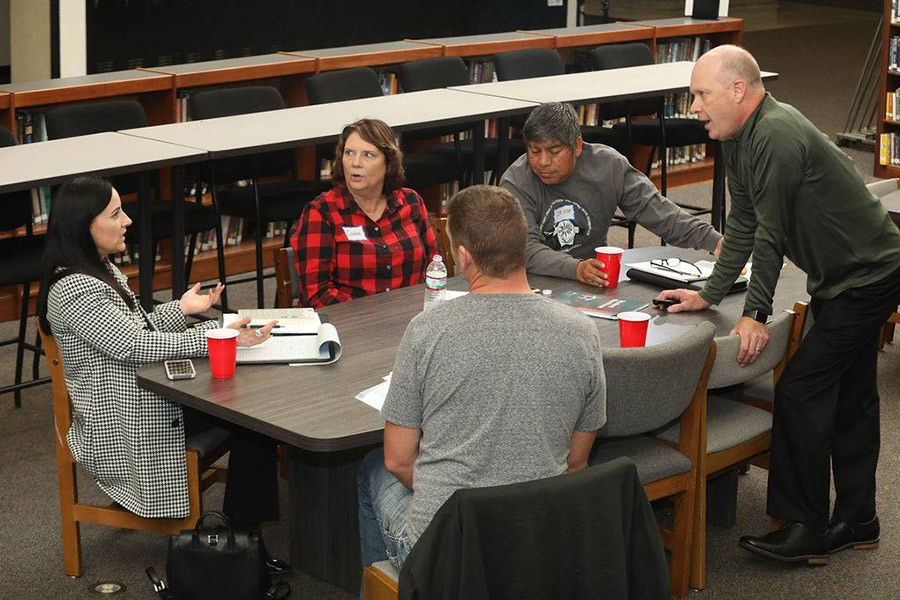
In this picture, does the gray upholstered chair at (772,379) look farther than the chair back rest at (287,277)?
No

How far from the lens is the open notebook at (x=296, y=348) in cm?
312

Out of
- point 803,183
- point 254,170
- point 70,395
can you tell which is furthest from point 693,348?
point 254,170

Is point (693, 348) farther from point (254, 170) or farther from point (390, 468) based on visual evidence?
point (254, 170)

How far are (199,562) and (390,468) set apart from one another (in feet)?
2.63

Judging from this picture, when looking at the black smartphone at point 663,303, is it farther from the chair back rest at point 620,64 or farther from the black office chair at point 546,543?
the chair back rest at point 620,64

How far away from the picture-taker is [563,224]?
4168 millimetres

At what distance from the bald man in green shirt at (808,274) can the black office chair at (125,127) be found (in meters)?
2.51

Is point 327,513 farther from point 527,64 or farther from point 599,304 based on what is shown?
point 527,64

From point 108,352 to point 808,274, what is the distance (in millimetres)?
1867

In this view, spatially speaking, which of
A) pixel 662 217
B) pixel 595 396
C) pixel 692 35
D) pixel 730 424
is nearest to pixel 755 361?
pixel 730 424

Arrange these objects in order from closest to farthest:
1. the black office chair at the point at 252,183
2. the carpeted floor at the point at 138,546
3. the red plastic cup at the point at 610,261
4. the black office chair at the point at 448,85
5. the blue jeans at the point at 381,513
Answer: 1. the blue jeans at the point at 381,513
2. the carpeted floor at the point at 138,546
3. the red plastic cup at the point at 610,261
4. the black office chair at the point at 252,183
5. the black office chair at the point at 448,85

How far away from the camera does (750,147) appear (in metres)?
3.24

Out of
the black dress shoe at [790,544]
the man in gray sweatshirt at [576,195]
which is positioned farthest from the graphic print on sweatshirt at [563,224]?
the black dress shoe at [790,544]

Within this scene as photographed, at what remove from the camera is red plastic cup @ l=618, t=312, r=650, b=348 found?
3.18m
